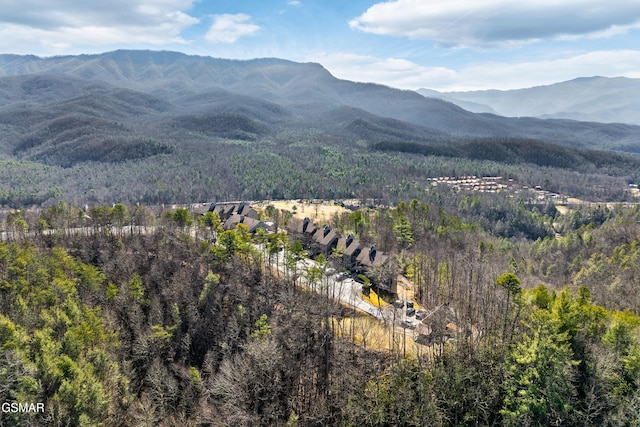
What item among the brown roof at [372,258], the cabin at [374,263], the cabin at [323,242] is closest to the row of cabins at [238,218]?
the cabin at [323,242]

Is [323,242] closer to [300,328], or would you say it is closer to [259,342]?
[300,328]

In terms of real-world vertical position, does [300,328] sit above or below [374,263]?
below

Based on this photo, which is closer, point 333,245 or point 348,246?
point 348,246

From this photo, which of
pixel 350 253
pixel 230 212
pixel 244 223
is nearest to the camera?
pixel 350 253

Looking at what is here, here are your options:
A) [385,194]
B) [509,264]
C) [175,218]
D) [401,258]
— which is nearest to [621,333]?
[401,258]

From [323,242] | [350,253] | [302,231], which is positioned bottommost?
[350,253]

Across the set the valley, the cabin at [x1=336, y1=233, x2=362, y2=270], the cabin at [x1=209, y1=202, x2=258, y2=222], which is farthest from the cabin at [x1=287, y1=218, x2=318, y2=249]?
the cabin at [x1=209, y1=202, x2=258, y2=222]

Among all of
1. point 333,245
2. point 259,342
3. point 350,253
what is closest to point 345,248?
point 350,253

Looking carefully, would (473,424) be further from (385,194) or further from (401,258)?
(385,194)
